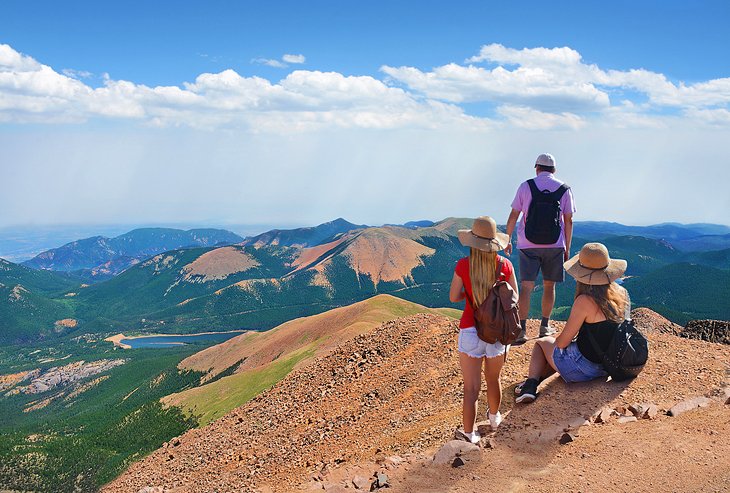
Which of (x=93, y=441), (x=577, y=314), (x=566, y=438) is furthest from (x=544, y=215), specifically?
(x=93, y=441)

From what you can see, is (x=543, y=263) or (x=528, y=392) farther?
(x=543, y=263)

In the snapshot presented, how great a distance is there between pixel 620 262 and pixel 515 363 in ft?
19.0

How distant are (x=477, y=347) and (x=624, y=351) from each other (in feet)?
13.9

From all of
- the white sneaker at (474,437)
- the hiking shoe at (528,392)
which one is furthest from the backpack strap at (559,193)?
the white sneaker at (474,437)

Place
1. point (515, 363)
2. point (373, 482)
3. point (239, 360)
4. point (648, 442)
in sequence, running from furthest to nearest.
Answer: point (239, 360) → point (515, 363) → point (373, 482) → point (648, 442)

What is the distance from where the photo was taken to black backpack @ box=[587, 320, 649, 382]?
42.4ft

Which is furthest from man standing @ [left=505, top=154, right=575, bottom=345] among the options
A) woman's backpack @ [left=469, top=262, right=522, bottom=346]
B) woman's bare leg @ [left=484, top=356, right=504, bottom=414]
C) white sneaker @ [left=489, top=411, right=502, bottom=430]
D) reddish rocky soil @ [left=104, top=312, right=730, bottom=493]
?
white sneaker @ [left=489, top=411, right=502, bottom=430]

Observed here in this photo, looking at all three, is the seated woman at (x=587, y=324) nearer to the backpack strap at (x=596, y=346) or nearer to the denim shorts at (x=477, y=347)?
the backpack strap at (x=596, y=346)

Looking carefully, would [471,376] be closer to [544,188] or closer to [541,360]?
[541,360]

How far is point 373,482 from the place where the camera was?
12023 mm

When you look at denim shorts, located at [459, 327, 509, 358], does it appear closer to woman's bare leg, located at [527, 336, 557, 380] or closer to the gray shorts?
woman's bare leg, located at [527, 336, 557, 380]

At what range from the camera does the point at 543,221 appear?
15.3 m

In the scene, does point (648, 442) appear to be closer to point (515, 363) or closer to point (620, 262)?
point (620, 262)

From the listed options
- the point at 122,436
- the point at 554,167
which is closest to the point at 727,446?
the point at 554,167
